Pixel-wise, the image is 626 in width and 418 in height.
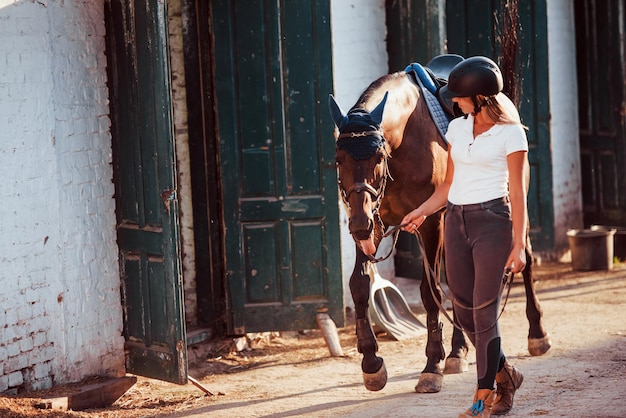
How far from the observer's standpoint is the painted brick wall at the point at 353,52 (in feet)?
32.4

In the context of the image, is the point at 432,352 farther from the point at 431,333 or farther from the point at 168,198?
the point at 168,198

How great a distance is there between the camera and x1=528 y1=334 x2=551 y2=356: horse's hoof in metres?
7.96

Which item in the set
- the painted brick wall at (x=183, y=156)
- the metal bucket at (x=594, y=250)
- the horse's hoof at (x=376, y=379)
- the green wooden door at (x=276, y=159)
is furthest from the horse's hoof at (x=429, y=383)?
the metal bucket at (x=594, y=250)

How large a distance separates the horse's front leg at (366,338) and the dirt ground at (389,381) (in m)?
0.13

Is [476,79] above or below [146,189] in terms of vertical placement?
above

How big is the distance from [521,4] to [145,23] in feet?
15.6

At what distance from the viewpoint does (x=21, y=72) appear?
6984 mm

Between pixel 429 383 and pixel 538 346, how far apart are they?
1.24m

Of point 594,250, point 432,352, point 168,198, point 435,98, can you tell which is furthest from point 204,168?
point 594,250

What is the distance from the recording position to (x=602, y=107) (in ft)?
40.1

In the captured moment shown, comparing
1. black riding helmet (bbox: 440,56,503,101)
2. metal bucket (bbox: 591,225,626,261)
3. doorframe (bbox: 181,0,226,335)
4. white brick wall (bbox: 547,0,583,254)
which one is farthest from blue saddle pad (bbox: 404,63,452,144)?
metal bucket (bbox: 591,225,626,261)

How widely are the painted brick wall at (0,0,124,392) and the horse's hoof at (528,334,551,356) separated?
113 inches

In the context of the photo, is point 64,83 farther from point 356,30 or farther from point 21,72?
point 356,30

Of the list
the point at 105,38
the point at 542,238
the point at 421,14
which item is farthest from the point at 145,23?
the point at 542,238
